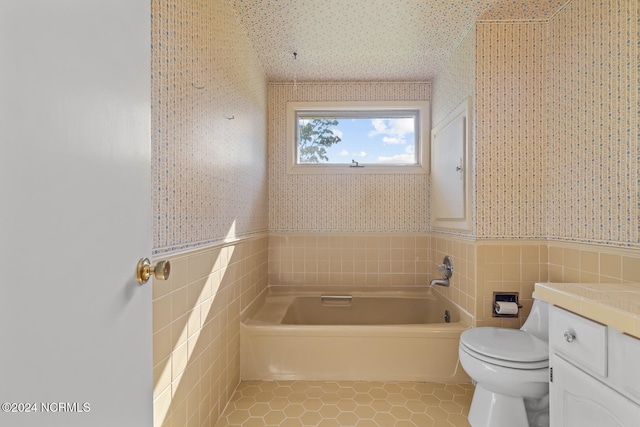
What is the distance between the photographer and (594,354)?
0.93m

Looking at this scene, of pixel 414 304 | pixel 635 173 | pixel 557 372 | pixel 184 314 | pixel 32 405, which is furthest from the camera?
pixel 414 304

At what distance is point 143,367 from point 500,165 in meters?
2.10

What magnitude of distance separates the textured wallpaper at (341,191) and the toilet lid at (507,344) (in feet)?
4.47

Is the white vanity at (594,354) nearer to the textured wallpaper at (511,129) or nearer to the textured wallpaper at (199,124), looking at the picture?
the textured wallpaper at (511,129)

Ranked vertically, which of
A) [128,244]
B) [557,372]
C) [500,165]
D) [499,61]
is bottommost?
[557,372]

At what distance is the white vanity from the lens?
82 centimetres

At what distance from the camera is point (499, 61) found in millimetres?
1999

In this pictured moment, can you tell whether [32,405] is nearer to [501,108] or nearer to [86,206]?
[86,206]

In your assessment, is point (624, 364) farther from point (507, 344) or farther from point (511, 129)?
point (511, 129)

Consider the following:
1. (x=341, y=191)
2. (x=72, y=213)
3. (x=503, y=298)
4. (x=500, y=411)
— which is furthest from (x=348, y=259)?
(x=72, y=213)

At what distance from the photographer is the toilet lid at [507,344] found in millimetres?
1410

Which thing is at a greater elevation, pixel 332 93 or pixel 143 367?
pixel 332 93

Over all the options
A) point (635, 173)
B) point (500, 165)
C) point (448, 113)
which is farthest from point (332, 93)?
point (635, 173)

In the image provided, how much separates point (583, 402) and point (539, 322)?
0.84m
